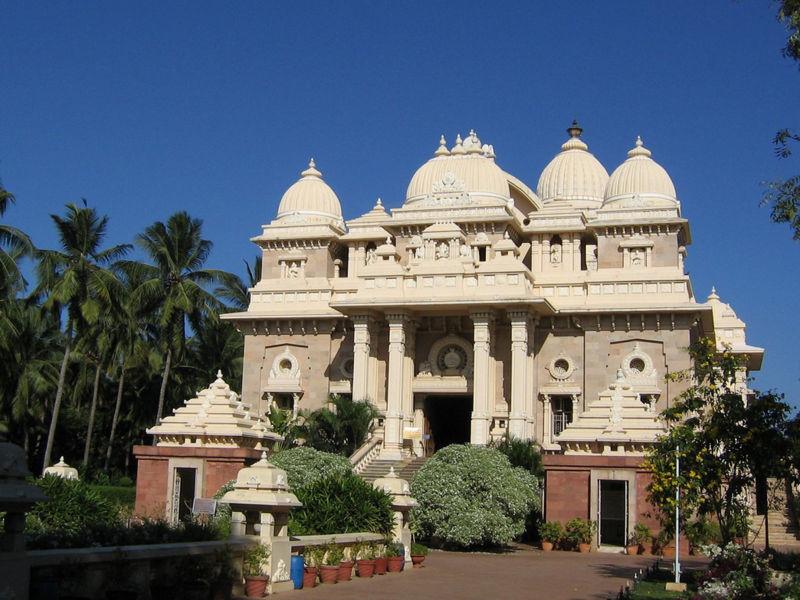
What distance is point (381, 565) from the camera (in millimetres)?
21328

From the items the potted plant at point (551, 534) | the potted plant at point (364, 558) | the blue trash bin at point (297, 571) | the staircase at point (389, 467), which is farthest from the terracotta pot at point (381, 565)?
the staircase at point (389, 467)

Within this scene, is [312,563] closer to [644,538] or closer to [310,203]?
A: [644,538]

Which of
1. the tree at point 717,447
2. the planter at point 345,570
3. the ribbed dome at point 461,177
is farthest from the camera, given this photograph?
the ribbed dome at point 461,177

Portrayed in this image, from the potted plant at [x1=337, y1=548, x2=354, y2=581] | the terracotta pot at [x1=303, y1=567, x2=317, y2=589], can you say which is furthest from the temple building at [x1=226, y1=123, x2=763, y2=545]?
the terracotta pot at [x1=303, y1=567, x2=317, y2=589]

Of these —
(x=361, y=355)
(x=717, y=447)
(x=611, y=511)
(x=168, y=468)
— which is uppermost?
(x=361, y=355)

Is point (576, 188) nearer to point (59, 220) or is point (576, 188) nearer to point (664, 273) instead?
point (664, 273)

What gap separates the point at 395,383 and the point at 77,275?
13.5 meters

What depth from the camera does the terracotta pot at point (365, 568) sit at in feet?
67.0

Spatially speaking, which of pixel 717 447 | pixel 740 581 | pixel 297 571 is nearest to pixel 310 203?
pixel 717 447

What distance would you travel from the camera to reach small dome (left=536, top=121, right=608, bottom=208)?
160 ft

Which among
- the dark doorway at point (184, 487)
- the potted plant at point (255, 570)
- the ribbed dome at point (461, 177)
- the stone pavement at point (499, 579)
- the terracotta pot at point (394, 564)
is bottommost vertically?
the stone pavement at point (499, 579)

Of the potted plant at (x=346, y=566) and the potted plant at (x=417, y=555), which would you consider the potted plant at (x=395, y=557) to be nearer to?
the potted plant at (x=417, y=555)

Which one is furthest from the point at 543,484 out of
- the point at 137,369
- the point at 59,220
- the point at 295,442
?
→ the point at 137,369

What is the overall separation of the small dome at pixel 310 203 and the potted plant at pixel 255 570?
30.7 meters
